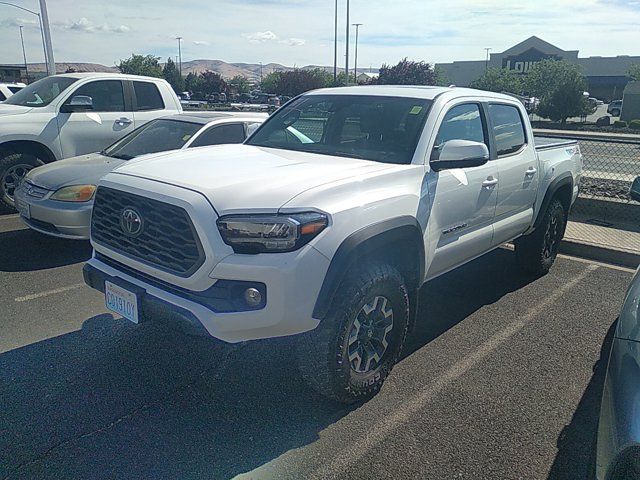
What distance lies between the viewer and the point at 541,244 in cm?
545

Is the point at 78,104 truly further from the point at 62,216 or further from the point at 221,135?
the point at 62,216

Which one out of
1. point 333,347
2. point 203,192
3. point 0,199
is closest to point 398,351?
point 333,347

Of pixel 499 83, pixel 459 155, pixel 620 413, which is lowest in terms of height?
pixel 620 413

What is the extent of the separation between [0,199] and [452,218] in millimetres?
6274

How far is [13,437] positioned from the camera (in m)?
2.80

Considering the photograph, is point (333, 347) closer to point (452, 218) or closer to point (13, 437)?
point (452, 218)

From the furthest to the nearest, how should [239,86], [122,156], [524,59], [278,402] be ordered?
[524,59] → [239,86] → [122,156] → [278,402]

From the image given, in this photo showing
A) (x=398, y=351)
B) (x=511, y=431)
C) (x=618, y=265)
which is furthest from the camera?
(x=618, y=265)

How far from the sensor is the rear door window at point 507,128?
461cm

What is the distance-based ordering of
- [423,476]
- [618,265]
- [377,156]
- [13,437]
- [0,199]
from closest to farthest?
[423,476]
[13,437]
[377,156]
[618,265]
[0,199]

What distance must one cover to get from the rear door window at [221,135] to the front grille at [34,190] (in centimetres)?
163

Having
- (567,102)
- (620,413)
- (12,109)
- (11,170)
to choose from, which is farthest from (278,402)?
(567,102)

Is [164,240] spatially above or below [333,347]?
above

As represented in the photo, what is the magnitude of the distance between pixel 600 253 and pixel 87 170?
609 centimetres
